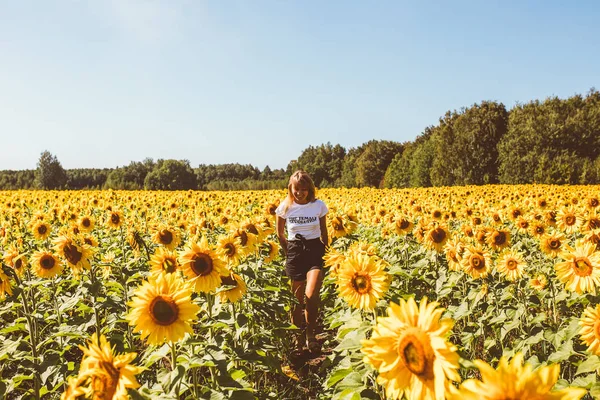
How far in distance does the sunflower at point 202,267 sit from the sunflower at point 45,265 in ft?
8.19

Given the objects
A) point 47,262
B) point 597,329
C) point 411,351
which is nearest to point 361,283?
point 411,351

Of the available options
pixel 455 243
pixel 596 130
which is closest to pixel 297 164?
pixel 596 130

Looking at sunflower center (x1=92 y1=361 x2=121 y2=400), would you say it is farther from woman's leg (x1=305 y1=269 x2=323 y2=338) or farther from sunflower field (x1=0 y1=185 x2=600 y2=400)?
woman's leg (x1=305 y1=269 x2=323 y2=338)

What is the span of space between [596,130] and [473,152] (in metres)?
13.3

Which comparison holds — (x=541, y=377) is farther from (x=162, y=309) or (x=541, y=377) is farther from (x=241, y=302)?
(x=241, y=302)

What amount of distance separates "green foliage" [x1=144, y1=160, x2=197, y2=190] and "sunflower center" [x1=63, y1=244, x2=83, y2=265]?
43751 millimetres

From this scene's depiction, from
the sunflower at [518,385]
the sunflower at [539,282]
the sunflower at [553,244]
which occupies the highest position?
the sunflower at [518,385]

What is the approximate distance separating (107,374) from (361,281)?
1609 mm

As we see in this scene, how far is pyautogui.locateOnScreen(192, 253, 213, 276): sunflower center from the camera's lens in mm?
3088

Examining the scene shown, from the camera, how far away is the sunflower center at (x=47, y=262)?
15.1 ft

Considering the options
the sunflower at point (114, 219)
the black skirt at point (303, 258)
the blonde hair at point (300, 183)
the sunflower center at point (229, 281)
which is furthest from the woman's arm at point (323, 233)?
the sunflower at point (114, 219)

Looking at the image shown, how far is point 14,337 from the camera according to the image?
4.93 m

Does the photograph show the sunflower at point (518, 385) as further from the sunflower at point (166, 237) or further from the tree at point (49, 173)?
the tree at point (49, 173)

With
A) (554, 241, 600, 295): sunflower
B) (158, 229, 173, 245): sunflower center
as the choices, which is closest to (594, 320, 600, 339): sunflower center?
(554, 241, 600, 295): sunflower
